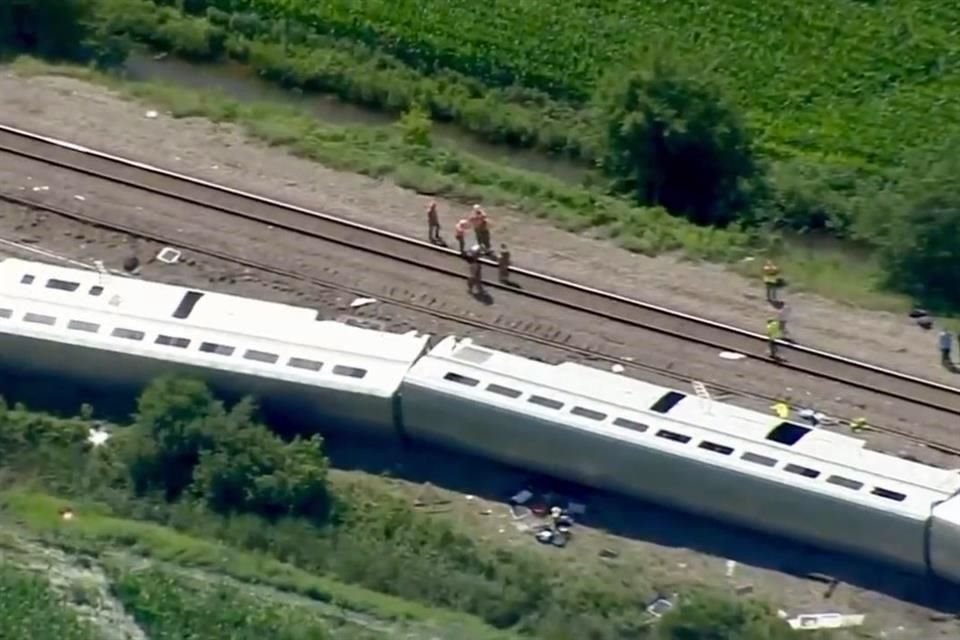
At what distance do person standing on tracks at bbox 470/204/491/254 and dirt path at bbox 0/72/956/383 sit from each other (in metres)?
0.65

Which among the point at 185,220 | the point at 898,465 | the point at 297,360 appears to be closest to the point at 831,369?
the point at 898,465

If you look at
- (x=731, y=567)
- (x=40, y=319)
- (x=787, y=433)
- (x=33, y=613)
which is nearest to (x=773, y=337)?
(x=787, y=433)

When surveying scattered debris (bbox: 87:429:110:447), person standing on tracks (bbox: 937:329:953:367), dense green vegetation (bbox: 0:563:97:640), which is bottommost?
dense green vegetation (bbox: 0:563:97:640)

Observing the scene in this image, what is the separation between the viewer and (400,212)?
41.5 meters

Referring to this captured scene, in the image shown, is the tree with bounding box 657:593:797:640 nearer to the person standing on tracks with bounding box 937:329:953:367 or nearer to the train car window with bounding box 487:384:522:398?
the train car window with bounding box 487:384:522:398

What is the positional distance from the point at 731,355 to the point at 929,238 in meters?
4.05

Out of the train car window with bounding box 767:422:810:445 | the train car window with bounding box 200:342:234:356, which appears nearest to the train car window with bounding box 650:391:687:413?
the train car window with bounding box 767:422:810:445

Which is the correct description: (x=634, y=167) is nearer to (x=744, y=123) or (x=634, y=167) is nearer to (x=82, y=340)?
(x=744, y=123)

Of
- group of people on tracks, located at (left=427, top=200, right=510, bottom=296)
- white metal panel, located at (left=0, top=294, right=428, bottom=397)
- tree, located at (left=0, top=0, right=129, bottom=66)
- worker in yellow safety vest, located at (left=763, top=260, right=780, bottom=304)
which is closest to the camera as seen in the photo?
white metal panel, located at (left=0, top=294, right=428, bottom=397)

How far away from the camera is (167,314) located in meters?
37.7

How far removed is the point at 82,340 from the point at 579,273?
844 centimetres

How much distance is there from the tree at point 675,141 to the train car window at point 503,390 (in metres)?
7.69

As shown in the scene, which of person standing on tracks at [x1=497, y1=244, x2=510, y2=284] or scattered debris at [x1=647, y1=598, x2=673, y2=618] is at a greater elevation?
person standing on tracks at [x1=497, y1=244, x2=510, y2=284]

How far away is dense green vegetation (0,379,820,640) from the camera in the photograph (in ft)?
108
